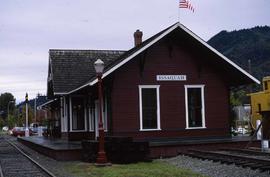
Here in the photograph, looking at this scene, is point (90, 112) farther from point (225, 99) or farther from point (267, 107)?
point (267, 107)

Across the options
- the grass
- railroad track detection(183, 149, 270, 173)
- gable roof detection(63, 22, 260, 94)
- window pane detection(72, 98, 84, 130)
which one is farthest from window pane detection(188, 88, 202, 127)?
window pane detection(72, 98, 84, 130)

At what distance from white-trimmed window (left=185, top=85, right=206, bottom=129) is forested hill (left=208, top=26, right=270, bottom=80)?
4718cm

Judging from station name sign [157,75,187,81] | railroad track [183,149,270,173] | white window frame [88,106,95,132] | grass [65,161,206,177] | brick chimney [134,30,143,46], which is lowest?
grass [65,161,206,177]

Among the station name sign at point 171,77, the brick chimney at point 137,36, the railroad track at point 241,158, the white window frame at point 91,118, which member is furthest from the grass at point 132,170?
the brick chimney at point 137,36

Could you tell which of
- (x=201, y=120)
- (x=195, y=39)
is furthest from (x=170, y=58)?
(x=201, y=120)

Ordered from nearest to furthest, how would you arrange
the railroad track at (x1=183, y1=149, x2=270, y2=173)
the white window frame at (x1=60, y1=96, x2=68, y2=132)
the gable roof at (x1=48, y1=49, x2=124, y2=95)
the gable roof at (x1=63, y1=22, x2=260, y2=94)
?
the railroad track at (x1=183, y1=149, x2=270, y2=173) → the gable roof at (x1=63, y1=22, x2=260, y2=94) → the gable roof at (x1=48, y1=49, x2=124, y2=95) → the white window frame at (x1=60, y1=96, x2=68, y2=132)

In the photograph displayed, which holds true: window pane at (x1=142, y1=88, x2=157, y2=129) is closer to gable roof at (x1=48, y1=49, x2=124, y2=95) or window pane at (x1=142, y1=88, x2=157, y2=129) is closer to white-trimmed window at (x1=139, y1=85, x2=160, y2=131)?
white-trimmed window at (x1=139, y1=85, x2=160, y2=131)

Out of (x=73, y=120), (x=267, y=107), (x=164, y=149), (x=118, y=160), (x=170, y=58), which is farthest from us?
(x=73, y=120)

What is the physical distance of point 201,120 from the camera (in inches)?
958

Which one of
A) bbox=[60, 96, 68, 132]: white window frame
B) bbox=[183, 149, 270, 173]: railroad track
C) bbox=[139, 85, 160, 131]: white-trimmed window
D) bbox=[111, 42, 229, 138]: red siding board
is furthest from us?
bbox=[60, 96, 68, 132]: white window frame

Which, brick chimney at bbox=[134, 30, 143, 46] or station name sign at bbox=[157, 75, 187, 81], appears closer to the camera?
station name sign at bbox=[157, 75, 187, 81]

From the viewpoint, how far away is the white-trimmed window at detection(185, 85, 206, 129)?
24219 millimetres

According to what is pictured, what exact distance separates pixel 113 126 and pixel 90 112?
5.43 m

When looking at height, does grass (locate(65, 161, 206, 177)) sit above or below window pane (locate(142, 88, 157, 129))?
below
